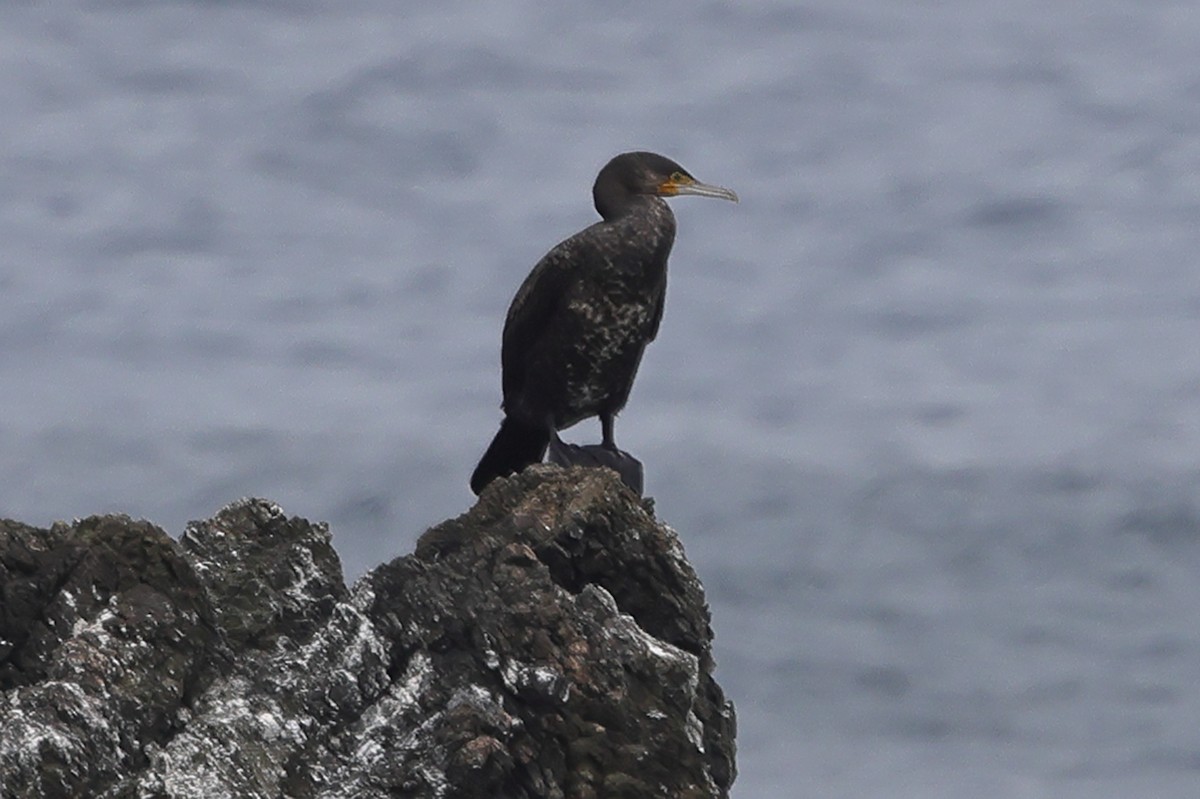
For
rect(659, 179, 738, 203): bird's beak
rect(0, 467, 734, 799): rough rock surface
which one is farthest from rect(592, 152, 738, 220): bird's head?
rect(0, 467, 734, 799): rough rock surface

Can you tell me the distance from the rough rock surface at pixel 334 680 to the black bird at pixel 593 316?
13.6 feet

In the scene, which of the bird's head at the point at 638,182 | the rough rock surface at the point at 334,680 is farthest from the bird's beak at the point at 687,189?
the rough rock surface at the point at 334,680

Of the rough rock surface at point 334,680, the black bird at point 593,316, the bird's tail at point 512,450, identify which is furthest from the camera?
the bird's tail at point 512,450

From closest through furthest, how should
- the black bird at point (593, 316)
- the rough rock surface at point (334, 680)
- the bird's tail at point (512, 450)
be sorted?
the rough rock surface at point (334, 680) < the black bird at point (593, 316) < the bird's tail at point (512, 450)

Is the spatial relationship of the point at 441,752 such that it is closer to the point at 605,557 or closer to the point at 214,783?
the point at 214,783

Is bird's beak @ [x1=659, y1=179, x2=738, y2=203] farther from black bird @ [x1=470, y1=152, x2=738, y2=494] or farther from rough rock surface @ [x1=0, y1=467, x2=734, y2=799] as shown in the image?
rough rock surface @ [x1=0, y1=467, x2=734, y2=799]

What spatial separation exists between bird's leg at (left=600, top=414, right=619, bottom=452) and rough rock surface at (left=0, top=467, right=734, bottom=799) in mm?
4103

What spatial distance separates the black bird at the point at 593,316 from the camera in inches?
551

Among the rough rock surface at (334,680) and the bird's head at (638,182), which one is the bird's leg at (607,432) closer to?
the bird's head at (638,182)

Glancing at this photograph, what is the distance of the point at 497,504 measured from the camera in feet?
34.0

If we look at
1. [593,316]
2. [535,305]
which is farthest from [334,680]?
[535,305]

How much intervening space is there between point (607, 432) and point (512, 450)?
0.53 meters

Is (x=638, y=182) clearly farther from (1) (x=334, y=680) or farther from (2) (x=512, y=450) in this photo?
(1) (x=334, y=680)

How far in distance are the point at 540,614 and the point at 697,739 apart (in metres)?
0.73
